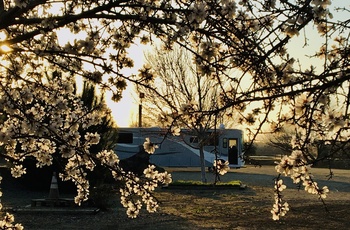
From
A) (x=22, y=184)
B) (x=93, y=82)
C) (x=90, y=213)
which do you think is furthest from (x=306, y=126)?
(x=22, y=184)

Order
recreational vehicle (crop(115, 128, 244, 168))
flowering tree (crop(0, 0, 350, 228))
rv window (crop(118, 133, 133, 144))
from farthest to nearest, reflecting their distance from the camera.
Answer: rv window (crop(118, 133, 133, 144)) < recreational vehicle (crop(115, 128, 244, 168)) < flowering tree (crop(0, 0, 350, 228))

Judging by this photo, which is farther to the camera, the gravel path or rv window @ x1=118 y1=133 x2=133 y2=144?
rv window @ x1=118 y1=133 x2=133 y2=144

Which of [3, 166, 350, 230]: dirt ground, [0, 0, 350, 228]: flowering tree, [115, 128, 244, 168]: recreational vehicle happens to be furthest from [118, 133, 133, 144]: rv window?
Result: [0, 0, 350, 228]: flowering tree

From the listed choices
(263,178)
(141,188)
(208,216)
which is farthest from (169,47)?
(263,178)

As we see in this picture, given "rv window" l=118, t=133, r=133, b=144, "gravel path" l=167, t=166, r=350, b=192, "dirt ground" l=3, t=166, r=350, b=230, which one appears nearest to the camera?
"dirt ground" l=3, t=166, r=350, b=230

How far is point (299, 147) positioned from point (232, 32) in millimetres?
1462

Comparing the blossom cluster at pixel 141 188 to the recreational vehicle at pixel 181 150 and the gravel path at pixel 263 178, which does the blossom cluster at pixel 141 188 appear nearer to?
the gravel path at pixel 263 178

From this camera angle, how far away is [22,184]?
846 inches

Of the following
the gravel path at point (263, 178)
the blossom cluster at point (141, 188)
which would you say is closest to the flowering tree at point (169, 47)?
the blossom cluster at point (141, 188)

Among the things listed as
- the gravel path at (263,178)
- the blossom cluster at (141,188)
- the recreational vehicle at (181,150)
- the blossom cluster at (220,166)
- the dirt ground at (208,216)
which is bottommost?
the dirt ground at (208,216)

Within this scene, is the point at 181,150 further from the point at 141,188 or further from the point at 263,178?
the point at 141,188

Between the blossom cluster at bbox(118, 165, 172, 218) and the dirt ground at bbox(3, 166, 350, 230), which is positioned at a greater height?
the blossom cluster at bbox(118, 165, 172, 218)

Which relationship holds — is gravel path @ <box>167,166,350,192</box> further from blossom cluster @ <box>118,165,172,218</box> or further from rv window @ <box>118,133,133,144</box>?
blossom cluster @ <box>118,165,172,218</box>

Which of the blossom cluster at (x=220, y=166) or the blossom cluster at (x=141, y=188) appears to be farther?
the blossom cluster at (x=141, y=188)
